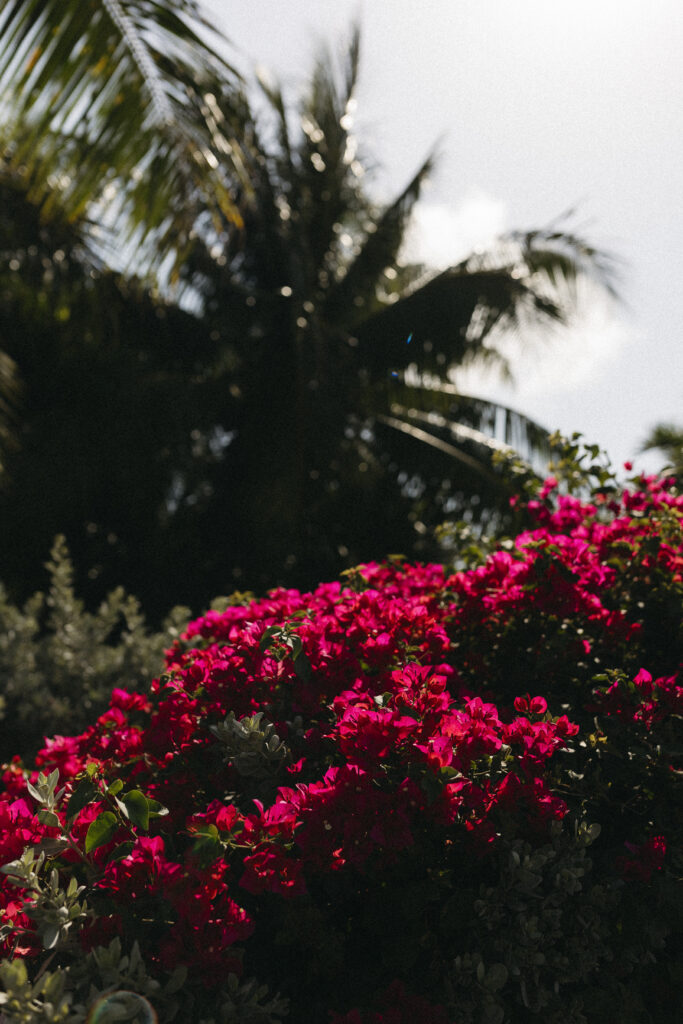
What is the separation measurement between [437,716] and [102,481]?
773 centimetres

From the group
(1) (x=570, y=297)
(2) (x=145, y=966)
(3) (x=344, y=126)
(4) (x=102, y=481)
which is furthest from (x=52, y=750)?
(3) (x=344, y=126)

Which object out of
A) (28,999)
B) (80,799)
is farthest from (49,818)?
(28,999)

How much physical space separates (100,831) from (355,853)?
518 mm

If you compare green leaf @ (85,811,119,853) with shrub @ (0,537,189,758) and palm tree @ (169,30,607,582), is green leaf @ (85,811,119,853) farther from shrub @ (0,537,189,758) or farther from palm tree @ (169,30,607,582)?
palm tree @ (169,30,607,582)

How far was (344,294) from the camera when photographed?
986cm

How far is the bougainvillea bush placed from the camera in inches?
58.5

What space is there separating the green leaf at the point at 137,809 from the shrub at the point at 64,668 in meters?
2.55

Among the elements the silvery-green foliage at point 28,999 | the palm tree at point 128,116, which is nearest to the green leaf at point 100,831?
the silvery-green foliage at point 28,999

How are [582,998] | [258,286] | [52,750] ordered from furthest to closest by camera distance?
[258,286]
[52,750]
[582,998]

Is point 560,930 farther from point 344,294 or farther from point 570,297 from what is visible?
point 344,294

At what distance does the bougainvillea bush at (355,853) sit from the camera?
4.88ft

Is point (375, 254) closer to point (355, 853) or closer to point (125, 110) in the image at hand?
point (125, 110)

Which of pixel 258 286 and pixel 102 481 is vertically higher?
pixel 258 286

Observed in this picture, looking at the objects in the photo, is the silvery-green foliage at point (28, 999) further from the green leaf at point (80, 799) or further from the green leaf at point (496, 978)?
the green leaf at point (496, 978)
